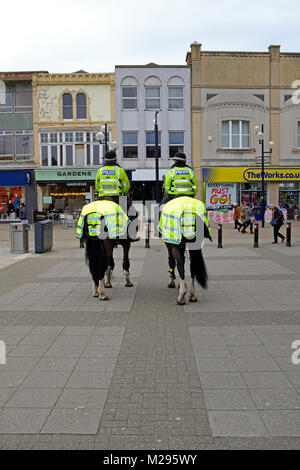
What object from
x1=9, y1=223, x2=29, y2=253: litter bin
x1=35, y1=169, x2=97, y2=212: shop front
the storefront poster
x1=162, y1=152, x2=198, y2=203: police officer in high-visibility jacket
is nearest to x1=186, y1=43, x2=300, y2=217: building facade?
the storefront poster

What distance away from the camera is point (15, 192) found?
3161 centimetres

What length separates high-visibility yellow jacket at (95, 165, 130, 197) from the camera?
7.31 metres

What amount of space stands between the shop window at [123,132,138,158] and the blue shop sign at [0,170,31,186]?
23.7 feet

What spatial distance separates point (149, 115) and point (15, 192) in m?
11.4

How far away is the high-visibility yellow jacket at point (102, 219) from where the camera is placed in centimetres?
677

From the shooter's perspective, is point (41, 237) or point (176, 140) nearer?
point (41, 237)

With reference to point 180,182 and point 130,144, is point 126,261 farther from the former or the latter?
point 130,144

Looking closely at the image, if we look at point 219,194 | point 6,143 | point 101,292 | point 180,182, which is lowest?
point 101,292

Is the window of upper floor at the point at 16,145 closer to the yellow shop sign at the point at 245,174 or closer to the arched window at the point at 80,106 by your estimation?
the arched window at the point at 80,106

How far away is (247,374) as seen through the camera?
3.88m

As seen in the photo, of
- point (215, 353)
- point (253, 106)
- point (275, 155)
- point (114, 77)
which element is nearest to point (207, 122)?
point (253, 106)

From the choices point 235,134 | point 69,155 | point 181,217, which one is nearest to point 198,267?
point 181,217

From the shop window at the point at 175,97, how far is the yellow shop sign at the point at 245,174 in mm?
5023

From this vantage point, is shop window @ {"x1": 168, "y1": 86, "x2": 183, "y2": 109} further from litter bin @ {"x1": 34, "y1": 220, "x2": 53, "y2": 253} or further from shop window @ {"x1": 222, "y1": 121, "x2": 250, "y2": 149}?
litter bin @ {"x1": 34, "y1": 220, "x2": 53, "y2": 253}
